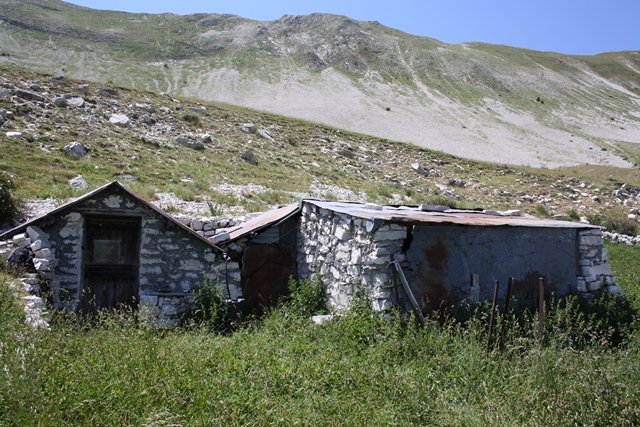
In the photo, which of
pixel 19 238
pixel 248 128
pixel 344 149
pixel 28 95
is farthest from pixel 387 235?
pixel 344 149

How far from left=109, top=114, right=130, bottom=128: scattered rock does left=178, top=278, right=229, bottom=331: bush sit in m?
19.6

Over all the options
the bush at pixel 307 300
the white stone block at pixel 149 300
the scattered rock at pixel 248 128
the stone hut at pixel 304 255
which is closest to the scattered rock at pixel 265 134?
the scattered rock at pixel 248 128

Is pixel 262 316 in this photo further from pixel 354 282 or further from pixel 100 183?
pixel 100 183

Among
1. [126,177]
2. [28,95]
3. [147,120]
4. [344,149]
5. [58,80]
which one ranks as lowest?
[126,177]

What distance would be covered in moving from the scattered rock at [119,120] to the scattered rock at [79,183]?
10.7 meters

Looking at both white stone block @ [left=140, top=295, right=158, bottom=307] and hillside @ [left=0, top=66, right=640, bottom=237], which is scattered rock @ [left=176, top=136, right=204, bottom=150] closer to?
hillside @ [left=0, top=66, right=640, bottom=237]

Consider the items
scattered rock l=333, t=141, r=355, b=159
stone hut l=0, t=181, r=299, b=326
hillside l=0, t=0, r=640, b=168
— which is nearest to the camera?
stone hut l=0, t=181, r=299, b=326

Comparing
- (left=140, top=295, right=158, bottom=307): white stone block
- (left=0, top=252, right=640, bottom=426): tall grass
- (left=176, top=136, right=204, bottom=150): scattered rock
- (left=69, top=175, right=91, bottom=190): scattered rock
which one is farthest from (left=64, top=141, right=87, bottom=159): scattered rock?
(left=0, top=252, right=640, bottom=426): tall grass

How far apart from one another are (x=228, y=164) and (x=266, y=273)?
1537cm

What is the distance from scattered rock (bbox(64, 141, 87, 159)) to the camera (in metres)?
18.7

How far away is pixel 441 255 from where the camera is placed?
7906 millimetres

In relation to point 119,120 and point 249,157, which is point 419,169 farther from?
point 119,120

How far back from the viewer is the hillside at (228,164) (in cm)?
1729

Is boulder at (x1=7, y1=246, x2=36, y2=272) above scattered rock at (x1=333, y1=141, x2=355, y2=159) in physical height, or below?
below
